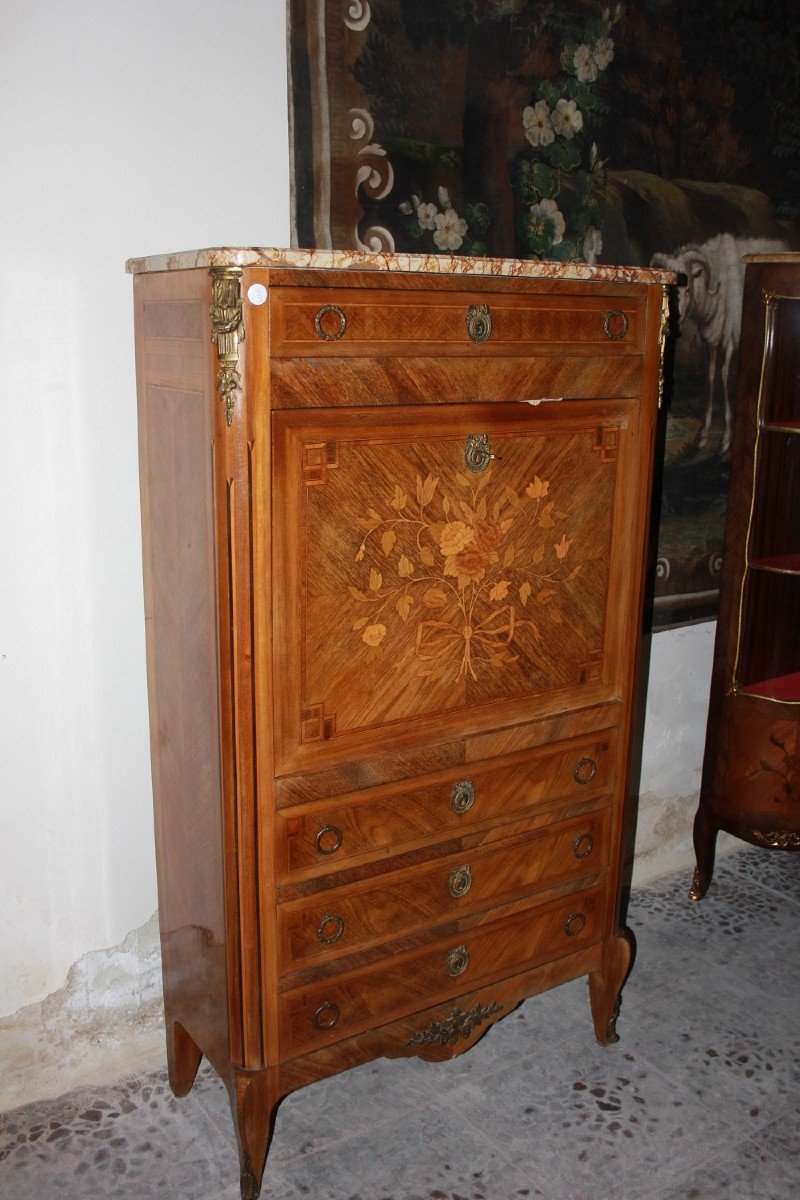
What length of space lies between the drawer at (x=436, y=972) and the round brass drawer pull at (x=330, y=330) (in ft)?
3.77

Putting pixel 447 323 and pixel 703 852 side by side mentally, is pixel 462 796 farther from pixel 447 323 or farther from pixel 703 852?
pixel 703 852

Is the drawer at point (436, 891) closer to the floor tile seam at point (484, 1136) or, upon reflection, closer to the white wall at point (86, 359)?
the floor tile seam at point (484, 1136)

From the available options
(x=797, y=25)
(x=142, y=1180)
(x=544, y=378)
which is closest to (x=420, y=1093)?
(x=142, y=1180)

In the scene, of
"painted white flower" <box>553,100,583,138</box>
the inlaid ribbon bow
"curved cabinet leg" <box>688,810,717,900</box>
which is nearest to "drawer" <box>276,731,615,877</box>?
the inlaid ribbon bow

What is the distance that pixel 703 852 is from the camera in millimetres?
3152

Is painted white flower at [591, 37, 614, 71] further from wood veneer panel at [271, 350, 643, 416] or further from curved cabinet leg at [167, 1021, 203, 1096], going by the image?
curved cabinet leg at [167, 1021, 203, 1096]

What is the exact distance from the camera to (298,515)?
171 centimetres

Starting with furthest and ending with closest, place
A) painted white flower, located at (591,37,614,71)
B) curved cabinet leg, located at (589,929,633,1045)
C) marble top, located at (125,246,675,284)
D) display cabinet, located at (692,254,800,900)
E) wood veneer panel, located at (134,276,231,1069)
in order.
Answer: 1. display cabinet, located at (692,254,800,900)
2. painted white flower, located at (591,37,614,71)
3. curved cabinet leg, located at (589,929,633,1045)
4. wood veneer panel, located at (134,276,231,1069)
5. marble top, located at (125,246,675,284)

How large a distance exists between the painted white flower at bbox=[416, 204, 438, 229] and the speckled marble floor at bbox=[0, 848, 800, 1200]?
75.1 inches

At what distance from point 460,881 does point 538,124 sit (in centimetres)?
178

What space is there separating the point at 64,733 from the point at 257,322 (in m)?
1.06

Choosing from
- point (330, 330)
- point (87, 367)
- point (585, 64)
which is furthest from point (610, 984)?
point (585, 64)

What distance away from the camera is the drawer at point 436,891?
1.90 m

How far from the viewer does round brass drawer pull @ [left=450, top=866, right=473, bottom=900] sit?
207cm
